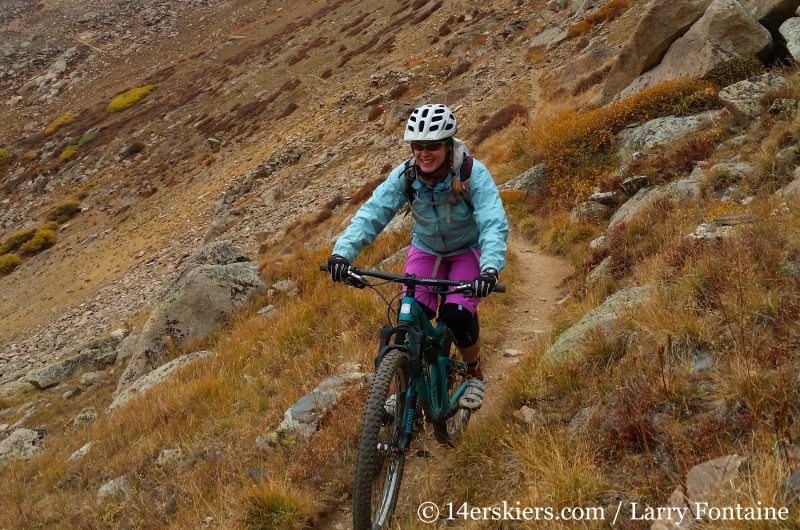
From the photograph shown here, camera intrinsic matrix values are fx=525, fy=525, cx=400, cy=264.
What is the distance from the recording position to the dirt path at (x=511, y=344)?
3953 millimetres

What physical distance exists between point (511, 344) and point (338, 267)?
11.6ft

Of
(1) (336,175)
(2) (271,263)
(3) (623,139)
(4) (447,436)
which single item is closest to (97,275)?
(1) (336,175)

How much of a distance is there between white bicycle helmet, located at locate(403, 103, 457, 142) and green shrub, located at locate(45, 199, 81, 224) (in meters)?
34.0

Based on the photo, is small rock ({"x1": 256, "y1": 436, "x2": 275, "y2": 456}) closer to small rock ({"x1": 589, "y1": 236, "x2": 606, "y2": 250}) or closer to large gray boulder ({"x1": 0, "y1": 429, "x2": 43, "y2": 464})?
small rock ({"x1": 589, "y1": 236, "x2": 606, "y2": 250})

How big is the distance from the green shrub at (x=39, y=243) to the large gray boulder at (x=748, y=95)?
1280 inches

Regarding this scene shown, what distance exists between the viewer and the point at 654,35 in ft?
44.0

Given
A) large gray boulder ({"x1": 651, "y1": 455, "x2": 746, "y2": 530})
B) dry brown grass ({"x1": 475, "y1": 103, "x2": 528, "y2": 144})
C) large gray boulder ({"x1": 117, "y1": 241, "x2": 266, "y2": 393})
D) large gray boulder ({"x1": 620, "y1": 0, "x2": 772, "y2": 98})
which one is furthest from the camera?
dry brown grass ({"x1": 475, "y1": 103, "x2": 528, "y2": 144})

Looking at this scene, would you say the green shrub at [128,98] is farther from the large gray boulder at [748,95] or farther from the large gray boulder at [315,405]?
the large gray boulder at [315,405]

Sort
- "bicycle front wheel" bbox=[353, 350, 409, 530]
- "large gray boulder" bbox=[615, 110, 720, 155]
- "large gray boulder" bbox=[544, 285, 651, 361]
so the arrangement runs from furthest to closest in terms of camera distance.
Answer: "large gray boulder" bbox=[615, 110, 720, 155], "large gray boulder" bbox=[544, 285, 651, 361], "bicycle front wheel" bbox=[353, 350, 409, 530]

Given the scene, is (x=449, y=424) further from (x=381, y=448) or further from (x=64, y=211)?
(x=64, y=211)

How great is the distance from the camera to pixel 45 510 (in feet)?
19.5

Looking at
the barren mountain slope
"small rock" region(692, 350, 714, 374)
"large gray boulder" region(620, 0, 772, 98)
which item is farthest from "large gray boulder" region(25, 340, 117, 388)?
"large gray boulder" region(620, 0, 772, 98)

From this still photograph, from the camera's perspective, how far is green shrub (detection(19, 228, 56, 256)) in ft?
95.4

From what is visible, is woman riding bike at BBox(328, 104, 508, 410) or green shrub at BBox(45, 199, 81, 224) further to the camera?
green shrub at BBox(45, 199, 81, 224)
